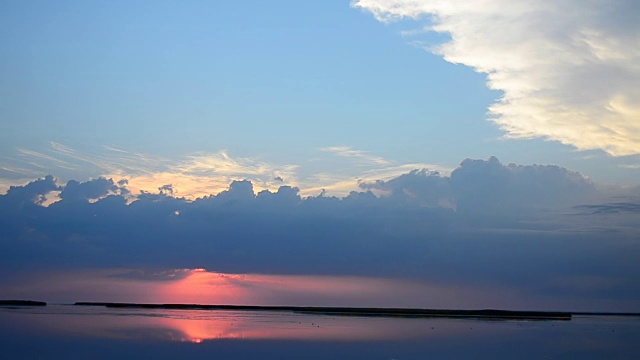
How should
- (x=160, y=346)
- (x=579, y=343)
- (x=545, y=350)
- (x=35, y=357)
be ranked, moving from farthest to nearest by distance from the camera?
(x=579, y=343), (x=545, y=350), (x=160, y=346), (x=35, y=357)

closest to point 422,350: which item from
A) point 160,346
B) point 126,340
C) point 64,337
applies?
point 160,346

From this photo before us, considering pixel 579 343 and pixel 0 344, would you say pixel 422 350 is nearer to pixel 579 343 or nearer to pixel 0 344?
pixel 579 343

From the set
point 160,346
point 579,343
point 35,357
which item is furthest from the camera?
point 579,343

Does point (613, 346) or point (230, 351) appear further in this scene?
point (613, 346)

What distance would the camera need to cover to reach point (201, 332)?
48344 mm

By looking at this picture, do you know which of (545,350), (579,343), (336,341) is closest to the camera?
(545,350)

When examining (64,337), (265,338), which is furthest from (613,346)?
(64,337)

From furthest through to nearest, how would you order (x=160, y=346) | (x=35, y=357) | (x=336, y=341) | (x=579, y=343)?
(x=579, y=343) → (x=336, y=341) → (x=160, y=346) → (x=35, y=357)

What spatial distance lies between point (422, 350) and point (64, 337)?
21.0 metres

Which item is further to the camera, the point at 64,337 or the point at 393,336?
the point at 393,336

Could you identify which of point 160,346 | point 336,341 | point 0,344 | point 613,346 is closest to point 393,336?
point 336,341

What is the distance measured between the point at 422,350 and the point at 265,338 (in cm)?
1107

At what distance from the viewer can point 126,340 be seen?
39.8 m

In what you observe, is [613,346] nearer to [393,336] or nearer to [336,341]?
[393,336]
